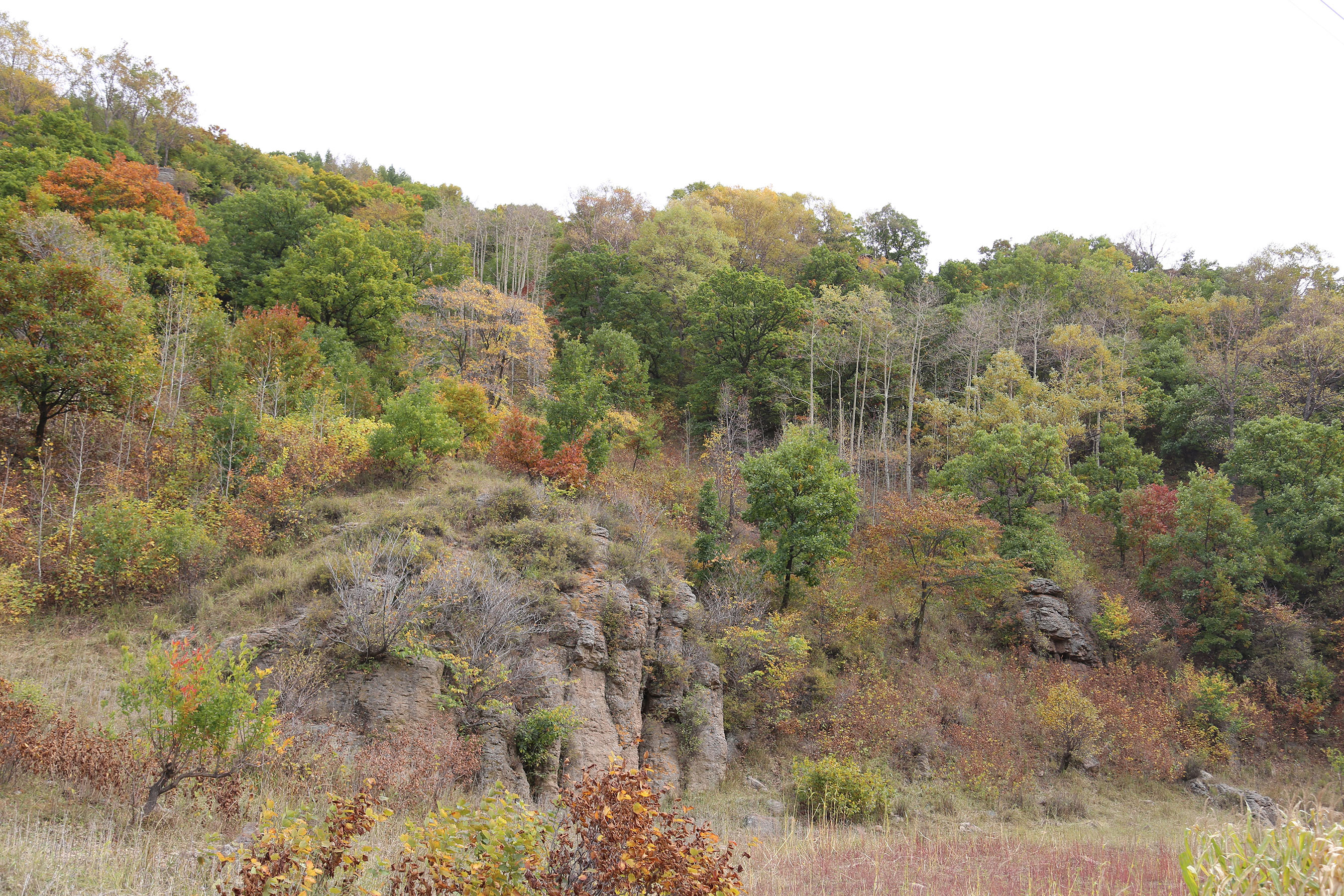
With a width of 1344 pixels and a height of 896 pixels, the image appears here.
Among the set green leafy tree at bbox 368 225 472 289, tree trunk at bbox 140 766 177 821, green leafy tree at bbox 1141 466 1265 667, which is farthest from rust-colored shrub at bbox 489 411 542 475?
green leafy tree at bbox 1141 466 1265 667

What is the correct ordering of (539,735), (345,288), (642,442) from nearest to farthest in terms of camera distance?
(539,735)
(642,442)
(345,288)

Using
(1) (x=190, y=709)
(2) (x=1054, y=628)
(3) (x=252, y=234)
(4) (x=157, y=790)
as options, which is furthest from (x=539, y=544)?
(3) (x=252, y=234)

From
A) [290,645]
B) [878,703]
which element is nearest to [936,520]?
[878,703]

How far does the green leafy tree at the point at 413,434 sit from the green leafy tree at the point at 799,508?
9378 millimetres

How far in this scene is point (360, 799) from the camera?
562cm

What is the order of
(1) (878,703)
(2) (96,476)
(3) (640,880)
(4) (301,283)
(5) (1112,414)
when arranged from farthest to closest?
(5) (1112,414), (4) (301,283), (1) (878,703), (2) (96,476), (3) (640,880)

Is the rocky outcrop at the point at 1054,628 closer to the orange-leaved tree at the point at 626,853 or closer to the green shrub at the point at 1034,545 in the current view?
the green shrub at the point at 1034,545

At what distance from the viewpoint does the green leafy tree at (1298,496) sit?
22531 millimetres

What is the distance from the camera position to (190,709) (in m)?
6.77

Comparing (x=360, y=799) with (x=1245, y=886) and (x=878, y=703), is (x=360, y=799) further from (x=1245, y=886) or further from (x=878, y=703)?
(x=878, y=703)

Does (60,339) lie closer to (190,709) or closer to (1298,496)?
(190,709)

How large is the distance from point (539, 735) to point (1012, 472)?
20.6m

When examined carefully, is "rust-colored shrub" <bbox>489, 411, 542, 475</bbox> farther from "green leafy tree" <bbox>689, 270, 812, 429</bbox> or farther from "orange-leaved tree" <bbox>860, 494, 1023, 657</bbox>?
"green leafy tree" <bbox>689, 270, 812, 429</bbox>

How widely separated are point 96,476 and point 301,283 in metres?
16.6
